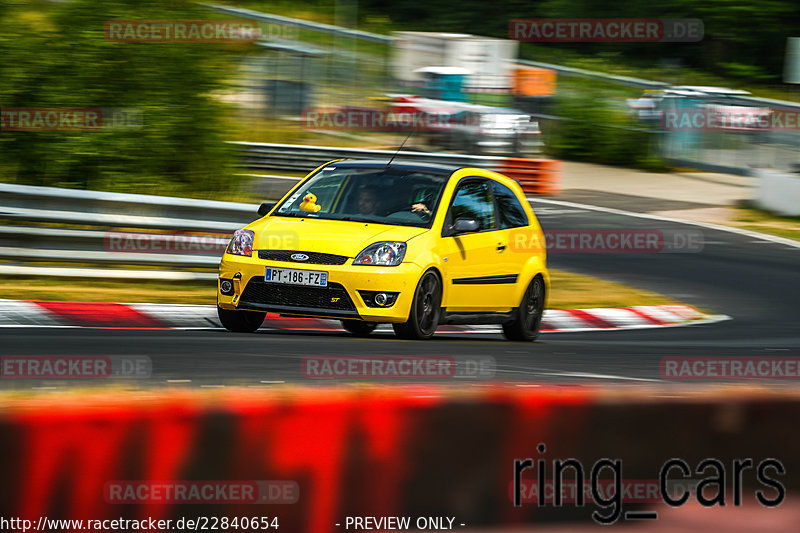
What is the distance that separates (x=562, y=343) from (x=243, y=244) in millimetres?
3022

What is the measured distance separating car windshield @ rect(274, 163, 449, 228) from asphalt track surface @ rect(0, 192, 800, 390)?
96 centimetres

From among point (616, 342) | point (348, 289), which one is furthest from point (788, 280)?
point (348, 289)

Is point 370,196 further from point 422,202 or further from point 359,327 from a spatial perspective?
point 359,327

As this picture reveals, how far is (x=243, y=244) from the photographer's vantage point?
31.7 ft

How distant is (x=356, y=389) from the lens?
4438 mm

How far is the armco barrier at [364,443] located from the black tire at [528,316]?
20.0 feet

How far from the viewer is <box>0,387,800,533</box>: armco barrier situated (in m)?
3.90

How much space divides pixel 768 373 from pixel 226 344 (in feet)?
12.8

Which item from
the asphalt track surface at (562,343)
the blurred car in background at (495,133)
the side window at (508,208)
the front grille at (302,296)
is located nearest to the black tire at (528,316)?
the asphalt track surface at (562,343)

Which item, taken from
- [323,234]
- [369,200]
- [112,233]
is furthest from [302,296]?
[112,233]

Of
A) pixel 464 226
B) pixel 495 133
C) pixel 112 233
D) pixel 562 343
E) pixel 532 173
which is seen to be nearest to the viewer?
pixel 464 226

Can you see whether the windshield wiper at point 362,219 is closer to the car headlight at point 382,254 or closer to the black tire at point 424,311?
the car headlight at point 382,254

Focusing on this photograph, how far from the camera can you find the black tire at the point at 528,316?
1111 cm

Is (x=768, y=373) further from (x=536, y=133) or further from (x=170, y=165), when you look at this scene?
(x=536, y=133)
